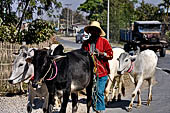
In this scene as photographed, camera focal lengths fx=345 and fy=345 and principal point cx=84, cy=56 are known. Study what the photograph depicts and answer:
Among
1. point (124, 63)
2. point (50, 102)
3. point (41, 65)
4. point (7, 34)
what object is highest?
point (7, 34)

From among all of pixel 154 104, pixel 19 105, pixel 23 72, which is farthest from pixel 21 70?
pixel 154 104

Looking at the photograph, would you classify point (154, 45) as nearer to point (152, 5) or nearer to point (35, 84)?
point (35, 84)

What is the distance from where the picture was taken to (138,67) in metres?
9.55

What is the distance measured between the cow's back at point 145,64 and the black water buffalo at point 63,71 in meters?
2.66

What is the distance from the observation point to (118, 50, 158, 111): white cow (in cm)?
913

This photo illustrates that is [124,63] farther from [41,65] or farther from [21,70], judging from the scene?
[41,65]

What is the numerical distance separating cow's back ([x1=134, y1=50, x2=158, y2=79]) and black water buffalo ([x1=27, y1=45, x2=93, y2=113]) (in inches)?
105

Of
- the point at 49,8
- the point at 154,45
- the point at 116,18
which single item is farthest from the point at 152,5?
the point at 49,8

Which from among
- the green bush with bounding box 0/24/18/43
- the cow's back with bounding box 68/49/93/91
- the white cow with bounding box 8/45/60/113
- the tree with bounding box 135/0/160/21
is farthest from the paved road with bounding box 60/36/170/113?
the tree with bounding box 135/0/160/21

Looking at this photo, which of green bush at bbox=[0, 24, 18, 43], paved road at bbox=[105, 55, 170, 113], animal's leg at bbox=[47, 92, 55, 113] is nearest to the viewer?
animal's leg at bbox=[47, 92, 55, 113]

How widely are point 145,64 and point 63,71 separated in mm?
4112

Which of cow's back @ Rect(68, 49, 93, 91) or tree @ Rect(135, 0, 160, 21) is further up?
tree @ Rect(135, 0, 160, 21)

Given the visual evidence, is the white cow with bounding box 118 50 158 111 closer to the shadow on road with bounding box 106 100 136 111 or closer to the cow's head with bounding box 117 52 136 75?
the cow's head with bounding box 117 52 136 75

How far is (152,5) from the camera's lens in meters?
47.6
